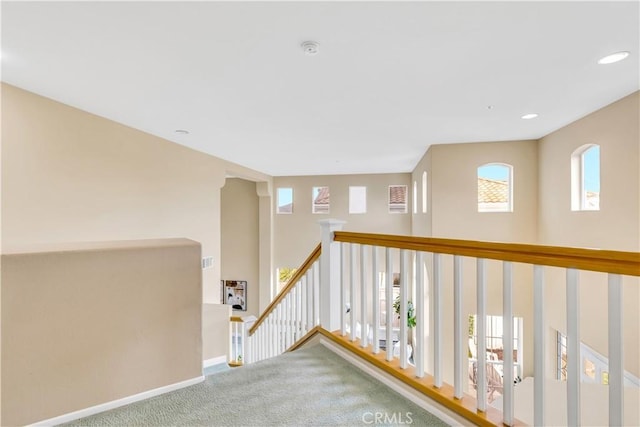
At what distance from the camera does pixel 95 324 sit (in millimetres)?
1401

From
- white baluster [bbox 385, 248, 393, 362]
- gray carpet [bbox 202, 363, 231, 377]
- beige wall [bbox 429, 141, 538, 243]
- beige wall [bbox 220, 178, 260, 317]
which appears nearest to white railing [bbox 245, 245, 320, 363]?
white baluster [bbox 385, 248, 393, 362]

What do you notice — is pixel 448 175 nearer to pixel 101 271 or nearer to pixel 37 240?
pixel 101 271

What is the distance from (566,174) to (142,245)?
193 inches

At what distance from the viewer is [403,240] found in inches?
70.5

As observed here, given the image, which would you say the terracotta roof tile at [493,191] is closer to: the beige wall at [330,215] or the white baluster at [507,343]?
the beige wall at [330,215]

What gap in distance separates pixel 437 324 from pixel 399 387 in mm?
443

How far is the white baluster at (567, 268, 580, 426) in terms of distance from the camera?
3.57 ft

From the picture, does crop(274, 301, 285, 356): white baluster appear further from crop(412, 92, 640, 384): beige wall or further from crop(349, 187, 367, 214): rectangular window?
crop(349, 187, 367, 214): rectangular window

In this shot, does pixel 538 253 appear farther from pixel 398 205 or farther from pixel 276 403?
pixel 398 205

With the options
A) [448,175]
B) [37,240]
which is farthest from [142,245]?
[448,175]

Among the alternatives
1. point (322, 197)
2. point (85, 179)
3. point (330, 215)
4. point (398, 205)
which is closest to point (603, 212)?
point (398, 205)

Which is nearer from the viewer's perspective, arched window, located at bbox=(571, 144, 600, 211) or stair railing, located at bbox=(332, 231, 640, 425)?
stair railing, located at bbox=(332, 231, 640, 425)

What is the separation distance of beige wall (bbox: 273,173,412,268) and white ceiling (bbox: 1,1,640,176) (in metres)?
4.55

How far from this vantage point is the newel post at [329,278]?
7.77 feet
